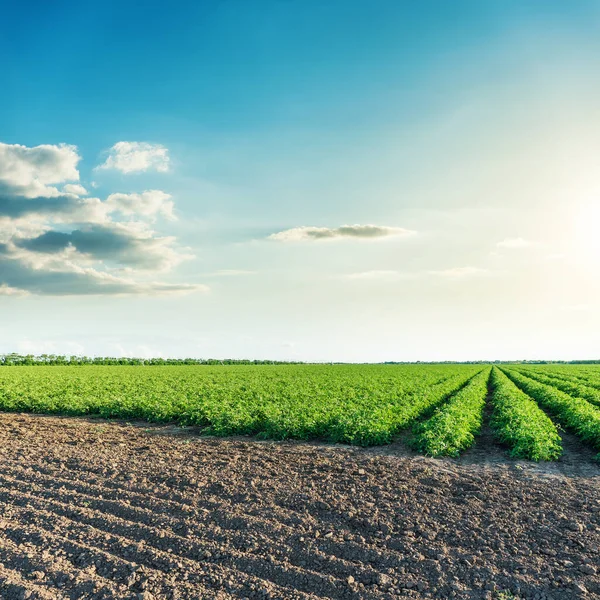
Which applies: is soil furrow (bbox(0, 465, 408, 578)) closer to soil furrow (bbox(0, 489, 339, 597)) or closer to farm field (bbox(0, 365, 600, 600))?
farm field (bbox(0, 365, 600, 600))

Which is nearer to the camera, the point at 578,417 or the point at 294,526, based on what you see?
the point at 294,526

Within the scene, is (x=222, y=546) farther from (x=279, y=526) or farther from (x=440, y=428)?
(x=440, y=428)

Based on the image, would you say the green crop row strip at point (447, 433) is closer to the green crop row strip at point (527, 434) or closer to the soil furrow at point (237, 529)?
the green crop row strip at point (527, 434)

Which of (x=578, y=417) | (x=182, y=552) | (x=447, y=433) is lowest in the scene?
(x=182, y=552)

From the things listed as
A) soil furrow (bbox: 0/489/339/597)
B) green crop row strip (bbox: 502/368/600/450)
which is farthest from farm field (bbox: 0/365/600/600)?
green crop row strip (bbox: 502/368/600/450)

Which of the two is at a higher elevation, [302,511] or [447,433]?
[447,433]

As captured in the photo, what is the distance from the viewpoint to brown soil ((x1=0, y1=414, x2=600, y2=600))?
22.4 ft

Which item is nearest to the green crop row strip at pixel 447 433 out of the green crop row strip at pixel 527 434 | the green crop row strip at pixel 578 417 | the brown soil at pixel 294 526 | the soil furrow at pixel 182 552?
the brown soil at pixel 294 526

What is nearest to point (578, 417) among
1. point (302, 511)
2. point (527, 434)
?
point (527, 434)

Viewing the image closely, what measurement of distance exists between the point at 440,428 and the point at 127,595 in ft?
37.8

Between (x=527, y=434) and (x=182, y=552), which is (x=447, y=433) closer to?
(x=527, y=434)

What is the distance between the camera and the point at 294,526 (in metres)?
8.59

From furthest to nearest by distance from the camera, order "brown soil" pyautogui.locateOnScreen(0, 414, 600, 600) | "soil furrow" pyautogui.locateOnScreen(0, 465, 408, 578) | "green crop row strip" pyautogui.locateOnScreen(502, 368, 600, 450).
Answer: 1. "green crop row strip" pyautogui.locateOnScreen(502, 368, 600, 450)
2. "soil furrow" pyautogui.locateOnScreen(0, 465, 408, 578)
3. "brown soil" pyautogui.locateOnScreen(0, 414, 600, 600)

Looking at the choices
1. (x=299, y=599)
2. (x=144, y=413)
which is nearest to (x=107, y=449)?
(x=144, y=413)
